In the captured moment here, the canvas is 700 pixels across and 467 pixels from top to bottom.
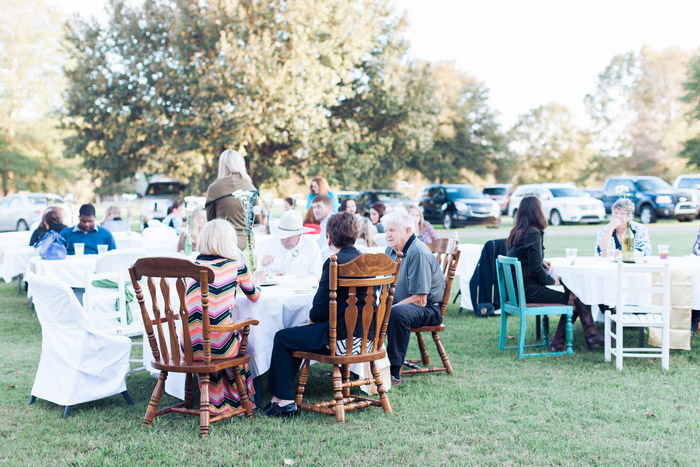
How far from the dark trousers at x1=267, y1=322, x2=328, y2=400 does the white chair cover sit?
110 cm

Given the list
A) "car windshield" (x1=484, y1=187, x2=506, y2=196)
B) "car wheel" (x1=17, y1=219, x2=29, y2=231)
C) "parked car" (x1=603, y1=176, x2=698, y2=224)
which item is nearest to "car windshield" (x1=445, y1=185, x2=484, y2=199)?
"parked car" (x1=603, y1=176, x2=698, y2=224)

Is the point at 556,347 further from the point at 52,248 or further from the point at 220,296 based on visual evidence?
the point at 52,248

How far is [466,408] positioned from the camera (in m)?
4.68

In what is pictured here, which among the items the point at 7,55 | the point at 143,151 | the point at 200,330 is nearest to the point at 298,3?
the point at 143,151

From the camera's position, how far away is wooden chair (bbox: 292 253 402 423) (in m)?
4.31

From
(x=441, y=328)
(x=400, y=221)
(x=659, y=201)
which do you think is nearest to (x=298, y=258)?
(x=400, y=221)

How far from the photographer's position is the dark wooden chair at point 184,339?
159 inches

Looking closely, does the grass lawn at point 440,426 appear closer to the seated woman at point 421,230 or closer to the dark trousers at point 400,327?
the dark trousers at point 400,327

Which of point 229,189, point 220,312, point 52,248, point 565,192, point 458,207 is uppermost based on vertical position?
point 229,189

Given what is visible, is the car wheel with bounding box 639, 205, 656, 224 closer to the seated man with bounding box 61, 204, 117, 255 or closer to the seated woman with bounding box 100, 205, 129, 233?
the seated woman with bounding box 100, 205, 129, 233

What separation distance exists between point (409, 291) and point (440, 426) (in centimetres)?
137

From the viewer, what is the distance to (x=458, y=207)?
77.7 feet

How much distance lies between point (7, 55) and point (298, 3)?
73.6 ft

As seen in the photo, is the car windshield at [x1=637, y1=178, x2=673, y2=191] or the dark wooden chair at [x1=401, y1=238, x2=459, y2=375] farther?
the car windshield at [x1=637, y1=178, x2=673, y2=191]
